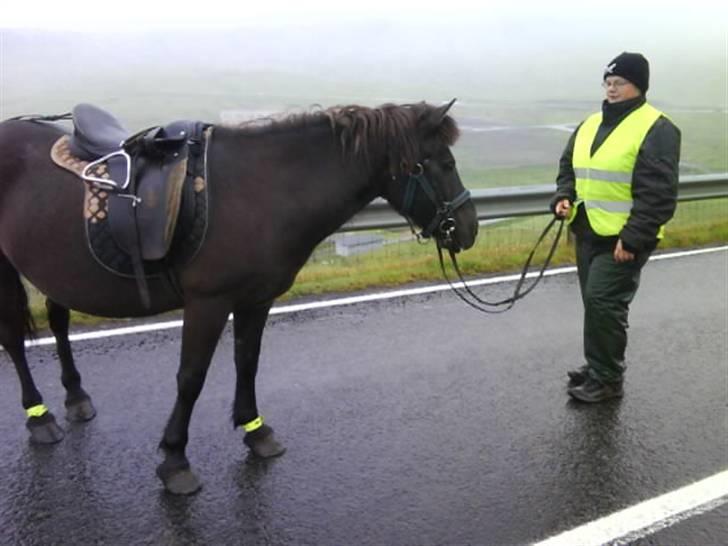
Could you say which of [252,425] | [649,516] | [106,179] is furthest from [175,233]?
[649,516]

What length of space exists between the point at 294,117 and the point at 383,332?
2.43 metres

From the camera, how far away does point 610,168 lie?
13.9 ft

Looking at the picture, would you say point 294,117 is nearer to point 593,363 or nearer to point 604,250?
point 604,250

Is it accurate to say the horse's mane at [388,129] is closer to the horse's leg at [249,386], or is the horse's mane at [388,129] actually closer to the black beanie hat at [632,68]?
the horse's leg at [249,386]

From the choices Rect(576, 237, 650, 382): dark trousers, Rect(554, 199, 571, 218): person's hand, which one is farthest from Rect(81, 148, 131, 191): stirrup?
Rect(576, 237, 650, 382): dark trousers

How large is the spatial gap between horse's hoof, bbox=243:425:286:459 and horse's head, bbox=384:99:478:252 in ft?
4.44

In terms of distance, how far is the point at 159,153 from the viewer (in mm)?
3359

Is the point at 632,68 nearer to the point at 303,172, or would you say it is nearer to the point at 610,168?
the point at 610,168

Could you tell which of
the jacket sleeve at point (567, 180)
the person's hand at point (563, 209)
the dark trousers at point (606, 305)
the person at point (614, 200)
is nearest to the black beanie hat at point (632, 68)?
the person at point (614, 200)

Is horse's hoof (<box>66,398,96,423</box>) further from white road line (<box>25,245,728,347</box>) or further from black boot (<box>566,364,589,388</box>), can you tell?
black boot (<box>566,364,589,388</box>)

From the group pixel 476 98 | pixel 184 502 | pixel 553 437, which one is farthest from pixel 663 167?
pixel 476 98

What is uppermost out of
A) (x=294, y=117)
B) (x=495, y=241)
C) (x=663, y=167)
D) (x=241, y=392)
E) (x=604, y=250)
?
(x=294, y=117)

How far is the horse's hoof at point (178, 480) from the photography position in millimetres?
3421

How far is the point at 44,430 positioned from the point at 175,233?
56.4 inches
